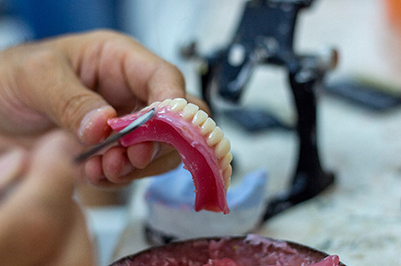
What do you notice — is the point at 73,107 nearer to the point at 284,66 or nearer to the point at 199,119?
the point at 199,119

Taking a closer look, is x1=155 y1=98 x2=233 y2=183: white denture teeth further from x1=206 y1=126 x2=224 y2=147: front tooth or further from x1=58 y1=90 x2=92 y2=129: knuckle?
x1=58 y1=90 x2=92 y2=129: knuckle

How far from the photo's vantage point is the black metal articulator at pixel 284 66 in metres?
0.63

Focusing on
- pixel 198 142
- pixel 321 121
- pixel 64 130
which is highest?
pixel 198 142

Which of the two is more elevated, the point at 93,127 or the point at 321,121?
the point at 93,127

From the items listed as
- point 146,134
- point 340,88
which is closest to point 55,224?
point 146,134

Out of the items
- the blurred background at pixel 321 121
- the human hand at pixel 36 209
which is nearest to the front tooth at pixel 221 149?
the human hand at pixel 36 209

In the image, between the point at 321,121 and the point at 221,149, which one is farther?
the point at 321,121

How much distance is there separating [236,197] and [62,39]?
13.3 inches

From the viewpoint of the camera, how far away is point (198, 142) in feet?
1.01

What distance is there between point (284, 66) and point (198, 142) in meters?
0.40

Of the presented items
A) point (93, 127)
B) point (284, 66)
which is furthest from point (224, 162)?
point (284, 66)

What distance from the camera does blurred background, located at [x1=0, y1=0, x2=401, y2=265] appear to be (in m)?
0.60

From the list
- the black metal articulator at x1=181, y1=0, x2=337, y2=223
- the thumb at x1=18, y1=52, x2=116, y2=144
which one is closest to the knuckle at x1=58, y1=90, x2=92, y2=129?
the thumb at x1=18, y1=52, x2=116, y2=144

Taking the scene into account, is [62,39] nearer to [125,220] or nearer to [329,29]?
[125,220]
